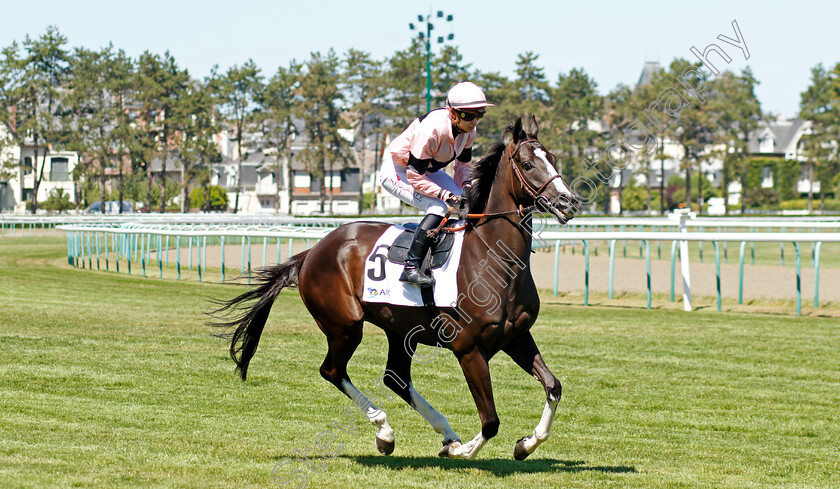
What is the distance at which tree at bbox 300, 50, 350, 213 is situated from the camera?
63.7 meters

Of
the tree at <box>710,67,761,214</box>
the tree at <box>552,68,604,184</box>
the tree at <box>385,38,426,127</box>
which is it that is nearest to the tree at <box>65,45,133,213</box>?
the tree at <box>385,38,426,127</box>

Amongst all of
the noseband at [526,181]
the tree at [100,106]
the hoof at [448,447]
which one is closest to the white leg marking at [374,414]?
the hoof at [448,447]

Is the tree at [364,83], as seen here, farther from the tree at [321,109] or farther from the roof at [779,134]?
the roof at [779,134]

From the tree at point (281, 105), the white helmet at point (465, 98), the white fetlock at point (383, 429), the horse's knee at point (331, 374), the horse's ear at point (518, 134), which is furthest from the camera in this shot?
the tree at point (281, 105)

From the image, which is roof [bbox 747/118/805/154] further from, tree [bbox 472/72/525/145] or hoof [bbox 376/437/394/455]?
hoof [bbox 376/437/394/455]

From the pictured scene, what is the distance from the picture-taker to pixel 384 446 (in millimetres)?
5340

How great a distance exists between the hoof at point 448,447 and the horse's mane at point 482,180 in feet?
4.03

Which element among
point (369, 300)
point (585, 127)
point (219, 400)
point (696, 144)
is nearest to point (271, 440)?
point (369, 300)

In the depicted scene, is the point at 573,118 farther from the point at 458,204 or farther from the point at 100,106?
the point at 458,204

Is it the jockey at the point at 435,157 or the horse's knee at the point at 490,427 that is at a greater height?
the jockey at the point at 435,157

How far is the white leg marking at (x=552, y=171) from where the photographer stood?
15.8ft

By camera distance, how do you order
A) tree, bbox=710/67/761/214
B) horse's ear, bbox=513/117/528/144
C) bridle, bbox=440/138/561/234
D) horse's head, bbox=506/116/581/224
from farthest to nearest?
1. tree, bbox=710/67/761/214
2. horse's ear, bbox=513/117/528/144
3. bridle, bbox=440/138/561/234
4. horse's head, bbox=506/116/581/224

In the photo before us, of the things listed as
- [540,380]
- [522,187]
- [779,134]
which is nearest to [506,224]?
[522,187]

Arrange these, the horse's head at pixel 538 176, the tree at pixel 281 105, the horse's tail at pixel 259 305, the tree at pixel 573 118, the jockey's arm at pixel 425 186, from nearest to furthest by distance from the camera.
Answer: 1. the horse's head at pixel 538 176
2. the jockey's arm at pixel 425 186
3. the horse's tail at pixel 259 305
4. the tree at pixel 573 118
5. the tree at pixel 281 105
